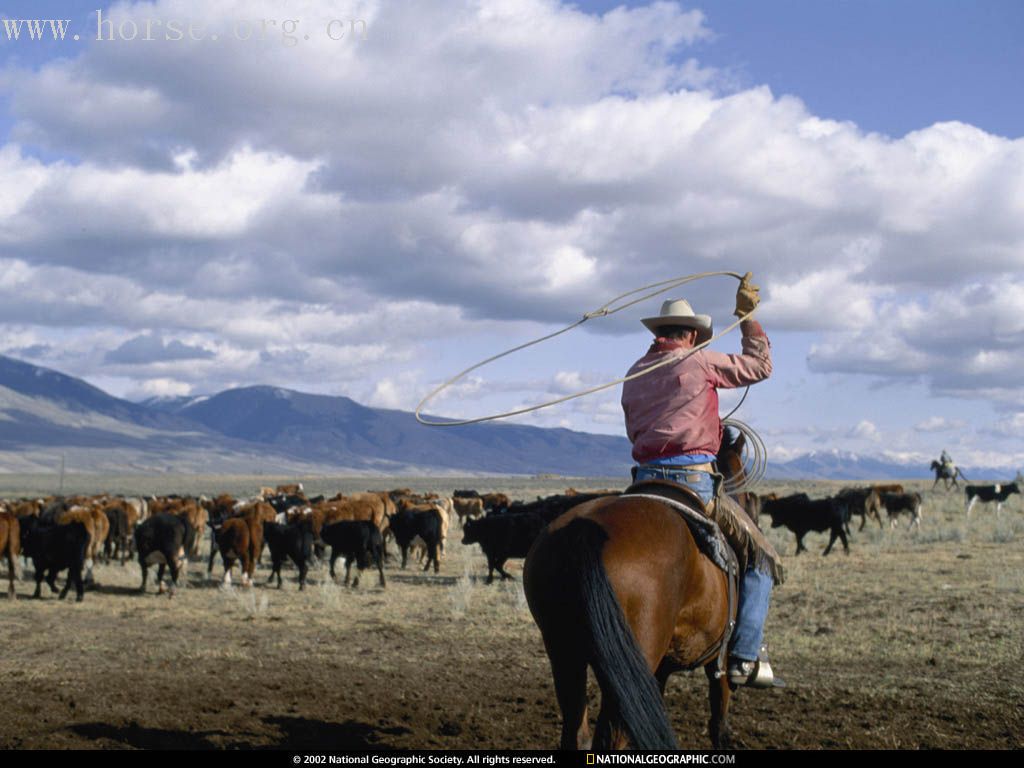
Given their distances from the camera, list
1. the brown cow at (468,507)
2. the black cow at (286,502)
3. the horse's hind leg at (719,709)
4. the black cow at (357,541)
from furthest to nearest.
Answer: the brown cow at (468,507)
the black cow at (286,502)
the black cow at (357,541)
the horse's hind leg at (719,709)

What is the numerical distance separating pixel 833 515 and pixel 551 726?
16098 millimetres

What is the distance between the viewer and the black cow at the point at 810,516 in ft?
71.6

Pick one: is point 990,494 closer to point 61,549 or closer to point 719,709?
point 61,549

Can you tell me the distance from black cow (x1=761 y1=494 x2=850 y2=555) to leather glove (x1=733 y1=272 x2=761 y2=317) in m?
17.1

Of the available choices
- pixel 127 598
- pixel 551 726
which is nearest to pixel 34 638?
pixel 127 598

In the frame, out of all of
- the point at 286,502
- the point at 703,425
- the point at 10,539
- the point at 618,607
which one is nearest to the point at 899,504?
the point at 286,502

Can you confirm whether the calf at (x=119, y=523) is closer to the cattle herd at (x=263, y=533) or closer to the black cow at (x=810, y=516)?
the cattle herd at (x=263, y=533)

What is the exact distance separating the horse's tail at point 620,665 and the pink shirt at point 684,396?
125 centimetres

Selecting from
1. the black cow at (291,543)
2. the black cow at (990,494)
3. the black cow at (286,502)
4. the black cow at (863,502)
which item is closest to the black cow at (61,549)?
the black cow at (291,543)

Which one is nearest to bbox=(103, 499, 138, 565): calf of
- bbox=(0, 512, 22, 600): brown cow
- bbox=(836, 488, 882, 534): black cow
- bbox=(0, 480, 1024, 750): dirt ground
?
bbox=(0, 480, 1024, 750): dirt ground

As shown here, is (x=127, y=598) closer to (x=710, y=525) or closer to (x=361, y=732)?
(x=361, y=732)

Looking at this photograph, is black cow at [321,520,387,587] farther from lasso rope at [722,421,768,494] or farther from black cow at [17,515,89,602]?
lasso rope at [722,421,768,494]

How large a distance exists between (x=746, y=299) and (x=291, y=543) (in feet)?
45.3

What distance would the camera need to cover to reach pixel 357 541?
18.2 meters
